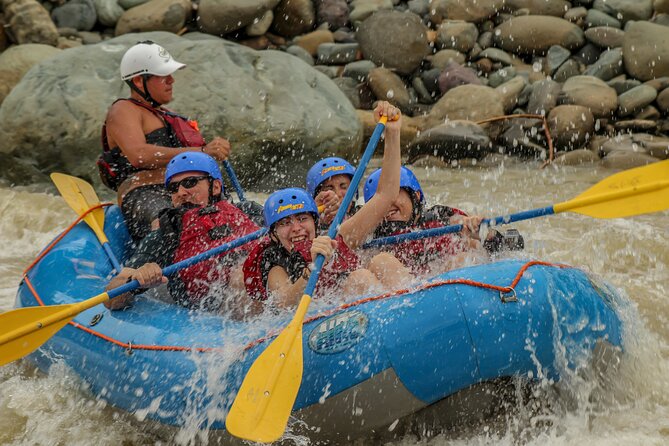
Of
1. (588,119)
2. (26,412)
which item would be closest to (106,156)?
(26,412)

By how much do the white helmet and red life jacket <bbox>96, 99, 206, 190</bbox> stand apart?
0.66ft

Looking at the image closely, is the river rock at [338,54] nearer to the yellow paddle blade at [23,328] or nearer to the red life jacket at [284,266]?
the red life jacket at [284,266]

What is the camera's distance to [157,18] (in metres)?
12.5

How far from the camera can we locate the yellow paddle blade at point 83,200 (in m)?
5.25

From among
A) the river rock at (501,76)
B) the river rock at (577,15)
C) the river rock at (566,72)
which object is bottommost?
the river rock at (501,76)

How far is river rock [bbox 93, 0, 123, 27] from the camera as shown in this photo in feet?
42.2

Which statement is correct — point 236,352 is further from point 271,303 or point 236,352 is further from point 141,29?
point 141,29

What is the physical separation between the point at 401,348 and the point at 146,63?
3.09m

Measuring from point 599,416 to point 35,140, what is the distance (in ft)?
22.8

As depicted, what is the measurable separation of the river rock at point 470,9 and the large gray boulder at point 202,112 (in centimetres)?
420

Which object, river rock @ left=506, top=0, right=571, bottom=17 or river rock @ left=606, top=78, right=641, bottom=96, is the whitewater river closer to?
river rock @ left=606, top=78, right=641, bottom=96

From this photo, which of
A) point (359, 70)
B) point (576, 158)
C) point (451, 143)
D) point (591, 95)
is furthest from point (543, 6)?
point (451, 143)

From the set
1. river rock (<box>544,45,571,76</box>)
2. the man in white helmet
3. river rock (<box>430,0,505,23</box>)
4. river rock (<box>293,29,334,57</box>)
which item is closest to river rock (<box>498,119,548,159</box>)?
river rock (<box>544,45,571,76</box>)

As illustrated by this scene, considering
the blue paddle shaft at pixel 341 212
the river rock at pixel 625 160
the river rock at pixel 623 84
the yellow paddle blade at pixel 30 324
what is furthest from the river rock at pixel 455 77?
the yellow paddle blade at pixel 30 324
